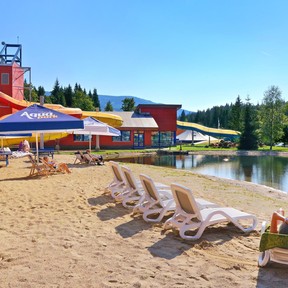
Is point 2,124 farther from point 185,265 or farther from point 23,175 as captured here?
point 185,265

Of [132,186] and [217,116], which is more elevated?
[217,116]

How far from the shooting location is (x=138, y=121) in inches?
1555

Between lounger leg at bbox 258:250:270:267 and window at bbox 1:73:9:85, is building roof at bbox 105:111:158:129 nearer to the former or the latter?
window at bbox 1:73:9:85

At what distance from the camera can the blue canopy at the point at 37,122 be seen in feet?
32.1

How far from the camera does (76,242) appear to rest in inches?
184

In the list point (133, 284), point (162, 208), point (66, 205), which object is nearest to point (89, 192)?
point (66, 205)

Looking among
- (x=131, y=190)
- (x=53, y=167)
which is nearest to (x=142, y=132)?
(x=53, y=167)

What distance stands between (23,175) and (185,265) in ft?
29.7

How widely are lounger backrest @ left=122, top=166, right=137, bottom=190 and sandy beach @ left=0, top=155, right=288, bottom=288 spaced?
0.51 meters

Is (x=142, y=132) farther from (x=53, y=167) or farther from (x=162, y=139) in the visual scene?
(x=53, y=167)

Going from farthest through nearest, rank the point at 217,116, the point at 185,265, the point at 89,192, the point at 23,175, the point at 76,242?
1. the point at 217,116
2. the point at 23,175
3. the point at 89,192
4. the point at 76,242
5. the point at 185,265

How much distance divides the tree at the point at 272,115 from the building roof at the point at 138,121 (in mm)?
17560

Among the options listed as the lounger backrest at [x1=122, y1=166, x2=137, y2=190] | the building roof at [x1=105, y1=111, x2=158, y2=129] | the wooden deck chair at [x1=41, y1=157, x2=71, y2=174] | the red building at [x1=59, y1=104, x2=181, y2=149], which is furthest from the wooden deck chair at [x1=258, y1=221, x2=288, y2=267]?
the building roof at [x1=105, y1=111, x2=158, y2=129]

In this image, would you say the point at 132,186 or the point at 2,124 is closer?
the point at 132,186
